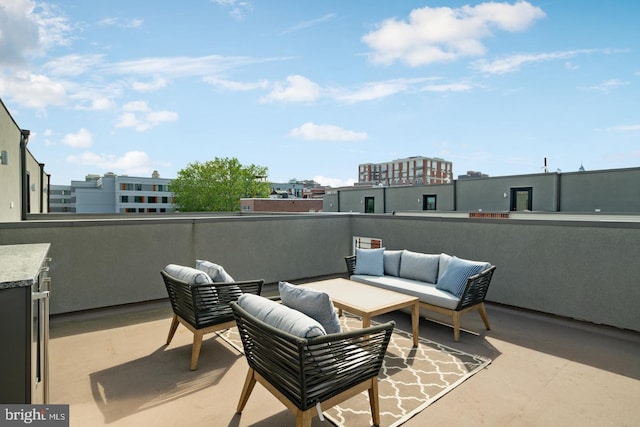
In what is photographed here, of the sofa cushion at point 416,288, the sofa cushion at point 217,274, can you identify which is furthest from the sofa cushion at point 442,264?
the sofa cushion at point 217,274

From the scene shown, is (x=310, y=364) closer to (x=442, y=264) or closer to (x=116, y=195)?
(x=442, y=264)

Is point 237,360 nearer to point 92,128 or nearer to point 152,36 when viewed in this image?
point 152,36

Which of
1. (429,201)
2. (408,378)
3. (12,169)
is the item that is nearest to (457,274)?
(408,378)

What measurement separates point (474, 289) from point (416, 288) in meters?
0.76

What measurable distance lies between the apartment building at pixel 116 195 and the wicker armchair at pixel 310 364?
2530 inches

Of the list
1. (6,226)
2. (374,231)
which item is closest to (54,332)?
(6,226)

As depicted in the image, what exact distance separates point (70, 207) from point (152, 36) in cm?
7733

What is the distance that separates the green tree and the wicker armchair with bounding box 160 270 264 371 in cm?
4343

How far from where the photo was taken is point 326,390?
217 centimetres

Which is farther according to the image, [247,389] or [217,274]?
[217,274]

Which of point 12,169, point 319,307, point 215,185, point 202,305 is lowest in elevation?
point 202,305

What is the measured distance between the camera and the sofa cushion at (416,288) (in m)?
4.19

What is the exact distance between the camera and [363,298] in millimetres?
4156

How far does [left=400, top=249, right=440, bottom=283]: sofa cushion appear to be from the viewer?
4.99 metres
